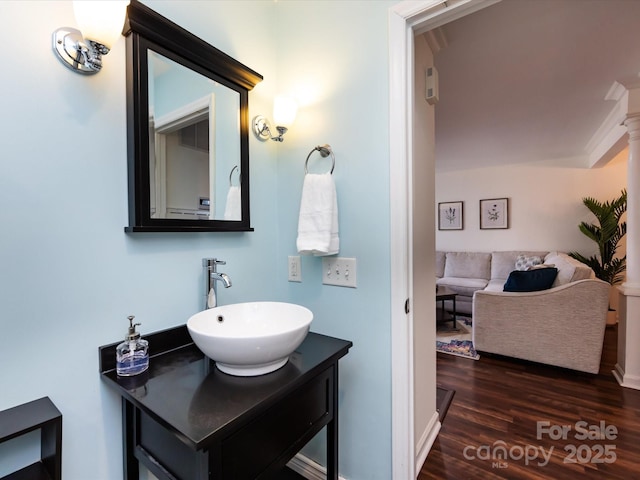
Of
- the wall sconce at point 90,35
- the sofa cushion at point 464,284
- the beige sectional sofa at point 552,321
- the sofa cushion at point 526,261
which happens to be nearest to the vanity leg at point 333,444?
the wall sconce at point 90,35

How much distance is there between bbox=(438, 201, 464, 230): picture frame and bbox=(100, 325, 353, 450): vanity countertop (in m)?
4.82

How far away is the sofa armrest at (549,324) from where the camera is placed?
2.36 m

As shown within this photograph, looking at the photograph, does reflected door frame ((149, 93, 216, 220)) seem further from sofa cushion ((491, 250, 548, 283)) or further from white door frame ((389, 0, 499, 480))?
sofa cushion ((491, 250, 548, 283))

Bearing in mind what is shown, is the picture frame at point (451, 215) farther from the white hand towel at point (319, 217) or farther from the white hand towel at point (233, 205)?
the white hand towel at point (233, 205)

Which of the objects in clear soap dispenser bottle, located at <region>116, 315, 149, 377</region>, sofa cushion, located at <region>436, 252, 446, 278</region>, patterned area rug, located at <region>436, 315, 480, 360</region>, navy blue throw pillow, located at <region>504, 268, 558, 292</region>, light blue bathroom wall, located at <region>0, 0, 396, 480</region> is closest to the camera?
light blue bathroom wall, located at <region>0, 0, 396, 480</region>

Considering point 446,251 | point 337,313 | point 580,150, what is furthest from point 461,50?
point 446,251

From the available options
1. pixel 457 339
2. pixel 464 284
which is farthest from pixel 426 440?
pixel 464 284

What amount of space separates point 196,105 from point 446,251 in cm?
509

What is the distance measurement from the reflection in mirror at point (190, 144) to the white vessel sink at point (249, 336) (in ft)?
1.26

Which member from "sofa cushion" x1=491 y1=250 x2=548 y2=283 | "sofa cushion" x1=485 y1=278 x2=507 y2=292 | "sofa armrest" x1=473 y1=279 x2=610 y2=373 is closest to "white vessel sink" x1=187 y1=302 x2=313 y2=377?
"sofa armrest" x1=473 y1=279 x2=610 y2=373

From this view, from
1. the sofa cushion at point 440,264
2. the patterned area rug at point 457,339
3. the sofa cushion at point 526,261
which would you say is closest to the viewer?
the patterned area rug at point 457,339

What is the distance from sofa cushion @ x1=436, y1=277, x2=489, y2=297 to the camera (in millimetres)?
4219

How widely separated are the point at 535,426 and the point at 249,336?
2.05 metres

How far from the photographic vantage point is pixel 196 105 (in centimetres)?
113
